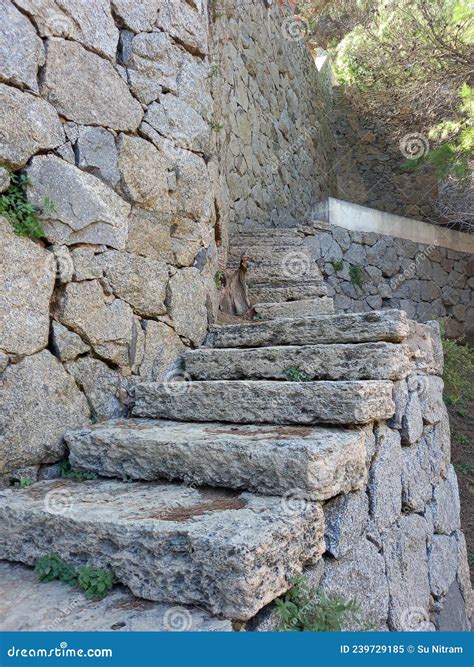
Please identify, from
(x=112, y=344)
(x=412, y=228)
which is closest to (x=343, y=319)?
(x=112, y=344)

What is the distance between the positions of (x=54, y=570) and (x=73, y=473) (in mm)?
533

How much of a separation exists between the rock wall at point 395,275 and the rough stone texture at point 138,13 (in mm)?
3788

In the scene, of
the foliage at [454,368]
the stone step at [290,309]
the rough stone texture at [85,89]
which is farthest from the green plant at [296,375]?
the foliage at [454,368]

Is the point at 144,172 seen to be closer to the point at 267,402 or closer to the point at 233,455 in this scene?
the point at 267,402

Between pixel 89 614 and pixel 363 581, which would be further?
pixel 363 581

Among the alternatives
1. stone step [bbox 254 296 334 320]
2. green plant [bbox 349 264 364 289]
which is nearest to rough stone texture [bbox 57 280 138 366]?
stone step [bbox 254 296 334 320]

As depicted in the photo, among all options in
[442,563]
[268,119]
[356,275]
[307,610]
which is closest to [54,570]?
[307,610]

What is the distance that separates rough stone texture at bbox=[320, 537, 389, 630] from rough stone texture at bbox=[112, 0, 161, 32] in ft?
9.10

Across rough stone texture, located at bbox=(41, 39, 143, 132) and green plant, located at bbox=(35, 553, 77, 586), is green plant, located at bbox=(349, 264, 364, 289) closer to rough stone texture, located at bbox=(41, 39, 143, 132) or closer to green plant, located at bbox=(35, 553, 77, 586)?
rough stone texture, located at bbox=(41, 39, 143, 132)

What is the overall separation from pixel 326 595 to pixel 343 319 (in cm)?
140

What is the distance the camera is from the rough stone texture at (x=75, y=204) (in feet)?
7.60

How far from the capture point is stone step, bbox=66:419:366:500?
1854mm

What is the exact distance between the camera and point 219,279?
12.7ft

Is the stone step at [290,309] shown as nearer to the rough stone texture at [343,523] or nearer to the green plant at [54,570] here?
the rough stone texture at [343,523]
